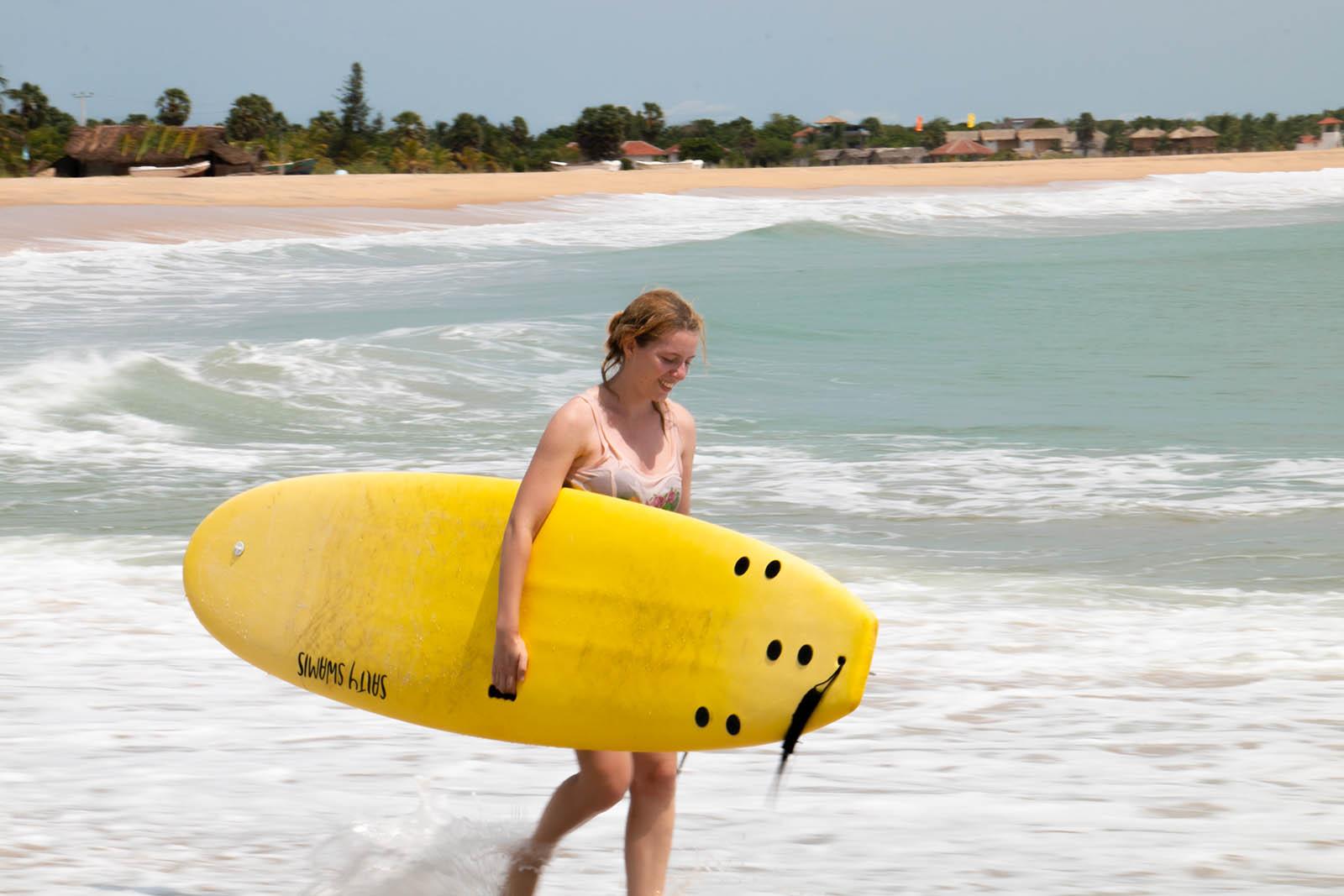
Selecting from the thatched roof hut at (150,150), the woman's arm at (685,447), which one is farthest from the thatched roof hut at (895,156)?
the woman's arm at (685,447)

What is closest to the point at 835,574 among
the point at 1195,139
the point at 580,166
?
the point at 580,166

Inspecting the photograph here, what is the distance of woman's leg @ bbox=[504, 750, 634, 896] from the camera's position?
9.00 feet

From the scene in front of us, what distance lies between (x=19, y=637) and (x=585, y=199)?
3467 centimetres

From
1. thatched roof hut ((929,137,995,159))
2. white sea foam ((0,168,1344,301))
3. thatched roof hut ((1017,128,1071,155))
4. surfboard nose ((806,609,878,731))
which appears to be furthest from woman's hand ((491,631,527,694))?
thatched roof hut ((1017,128,1071,155))

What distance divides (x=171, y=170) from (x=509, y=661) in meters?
51.2

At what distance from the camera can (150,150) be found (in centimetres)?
5291

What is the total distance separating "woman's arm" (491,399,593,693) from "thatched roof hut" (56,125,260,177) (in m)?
52.8

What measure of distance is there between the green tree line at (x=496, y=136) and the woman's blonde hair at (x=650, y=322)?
47.7 metres

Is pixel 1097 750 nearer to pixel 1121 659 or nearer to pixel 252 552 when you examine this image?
pixel 1121 659

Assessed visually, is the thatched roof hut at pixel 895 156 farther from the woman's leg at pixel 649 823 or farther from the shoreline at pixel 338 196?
the woman's leg at pixel 649 823

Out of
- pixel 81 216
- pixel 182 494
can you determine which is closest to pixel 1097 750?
pixel 182 494

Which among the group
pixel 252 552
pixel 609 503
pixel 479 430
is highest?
pixel 609 503

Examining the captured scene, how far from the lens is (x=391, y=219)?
104 ft

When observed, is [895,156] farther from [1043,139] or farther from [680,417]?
[680,417]
